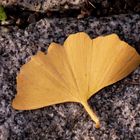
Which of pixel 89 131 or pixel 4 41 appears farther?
pixel 4 41

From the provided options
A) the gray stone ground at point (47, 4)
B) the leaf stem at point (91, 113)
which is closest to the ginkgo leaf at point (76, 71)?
the leaf stem at point (91, 113)

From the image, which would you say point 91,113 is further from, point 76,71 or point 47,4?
point 47,4

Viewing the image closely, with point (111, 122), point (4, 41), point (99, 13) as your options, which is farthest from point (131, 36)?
point (4, 41)

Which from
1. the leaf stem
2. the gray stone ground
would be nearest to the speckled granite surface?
the leaf stem

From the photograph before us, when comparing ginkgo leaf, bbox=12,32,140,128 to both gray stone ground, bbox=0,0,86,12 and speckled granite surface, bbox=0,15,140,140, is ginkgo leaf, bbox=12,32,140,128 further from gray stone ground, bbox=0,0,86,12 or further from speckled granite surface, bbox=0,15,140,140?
gray stone ground, bbox=0,0,86,12

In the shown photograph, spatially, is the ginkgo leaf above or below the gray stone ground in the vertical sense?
below

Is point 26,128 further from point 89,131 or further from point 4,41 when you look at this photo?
point 4,41

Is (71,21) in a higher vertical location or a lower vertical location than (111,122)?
higher
